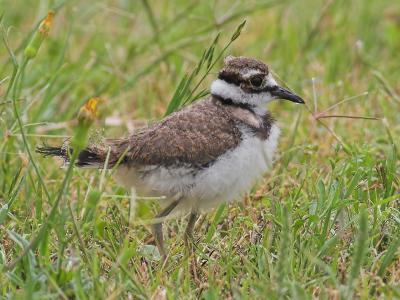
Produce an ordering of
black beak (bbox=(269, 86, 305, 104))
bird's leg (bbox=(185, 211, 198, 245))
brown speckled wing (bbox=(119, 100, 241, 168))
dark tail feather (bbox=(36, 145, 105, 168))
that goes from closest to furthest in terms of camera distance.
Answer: brown speckled wing (bbox=(119, 100, 241, 168)) < dark tail feather (bbox=(36, 145, 105, 168)) < bird's leg (bbox=(185, 211, 198, 245)) < black beak (bbox=(269, 86, 305, 104))

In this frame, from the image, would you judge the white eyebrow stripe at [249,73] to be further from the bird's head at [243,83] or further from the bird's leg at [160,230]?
the bird's leg at [160,230]

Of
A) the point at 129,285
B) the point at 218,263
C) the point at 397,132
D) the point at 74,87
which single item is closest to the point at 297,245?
the point at 218,263

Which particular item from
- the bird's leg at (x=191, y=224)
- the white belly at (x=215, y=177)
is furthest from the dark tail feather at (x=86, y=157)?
the bird's leg at (x=191, y=224)

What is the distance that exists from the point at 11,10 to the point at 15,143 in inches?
97.1

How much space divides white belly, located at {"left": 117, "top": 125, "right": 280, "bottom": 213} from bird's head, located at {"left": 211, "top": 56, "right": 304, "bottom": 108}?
0.81 feet

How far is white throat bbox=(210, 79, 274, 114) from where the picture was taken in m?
3.56

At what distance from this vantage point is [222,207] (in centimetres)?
372

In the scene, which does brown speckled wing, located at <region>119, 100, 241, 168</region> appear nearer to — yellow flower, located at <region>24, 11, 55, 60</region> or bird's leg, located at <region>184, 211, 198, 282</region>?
bird's leg, located at <region>184, 211, 198, 282</region>

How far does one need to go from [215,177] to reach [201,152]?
0.11m

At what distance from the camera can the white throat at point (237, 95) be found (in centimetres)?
356

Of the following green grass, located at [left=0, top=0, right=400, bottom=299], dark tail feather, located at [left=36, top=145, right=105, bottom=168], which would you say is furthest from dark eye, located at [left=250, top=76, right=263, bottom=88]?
dark tail feather, located at [left=36, top=145, right=105, bottom=168]

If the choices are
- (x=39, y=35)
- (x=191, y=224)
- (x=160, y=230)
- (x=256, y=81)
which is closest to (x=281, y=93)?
(x=256, y=81)

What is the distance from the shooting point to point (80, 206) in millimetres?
3703

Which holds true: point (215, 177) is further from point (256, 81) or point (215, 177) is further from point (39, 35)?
point (39, 35)
